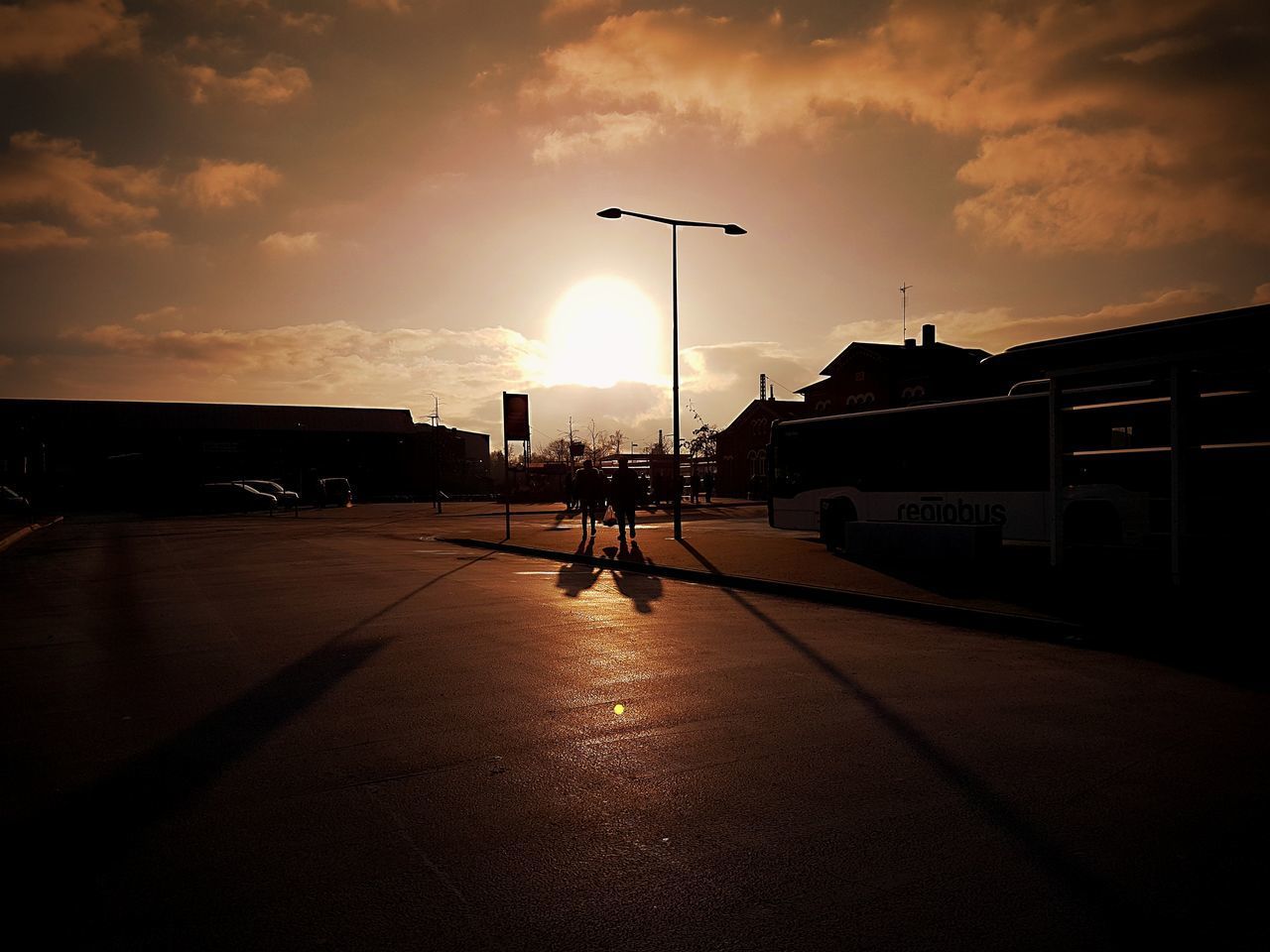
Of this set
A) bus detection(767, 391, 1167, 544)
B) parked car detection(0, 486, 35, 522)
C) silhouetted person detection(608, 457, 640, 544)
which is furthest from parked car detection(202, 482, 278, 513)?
bus detection(767, 391, 1167, 544)

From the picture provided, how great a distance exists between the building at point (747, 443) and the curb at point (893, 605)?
48571 millimetres

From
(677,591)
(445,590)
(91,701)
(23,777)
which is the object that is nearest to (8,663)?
(91,701)

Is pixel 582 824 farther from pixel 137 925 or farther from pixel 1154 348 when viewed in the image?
pixel 1154 348

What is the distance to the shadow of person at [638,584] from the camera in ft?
39.2

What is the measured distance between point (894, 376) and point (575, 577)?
130ft

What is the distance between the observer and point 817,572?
14.1m

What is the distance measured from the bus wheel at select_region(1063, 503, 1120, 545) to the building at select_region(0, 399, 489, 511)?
60966 millimetres

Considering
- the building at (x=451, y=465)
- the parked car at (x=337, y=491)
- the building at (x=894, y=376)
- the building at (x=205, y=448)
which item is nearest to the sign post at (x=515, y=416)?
the building at (x=894, y=376)

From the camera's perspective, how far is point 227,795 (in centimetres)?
446

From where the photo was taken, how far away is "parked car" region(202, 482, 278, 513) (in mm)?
49969

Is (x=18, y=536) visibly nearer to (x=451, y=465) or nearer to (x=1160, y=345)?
(x=1160, y=345)

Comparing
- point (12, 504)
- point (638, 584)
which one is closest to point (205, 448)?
point (12, 504)

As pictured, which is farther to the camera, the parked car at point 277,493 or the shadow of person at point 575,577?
the parked car at point 277,493

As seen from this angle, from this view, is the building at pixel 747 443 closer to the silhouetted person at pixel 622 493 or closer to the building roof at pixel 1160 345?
the silhouetted person at pixel 622 493
